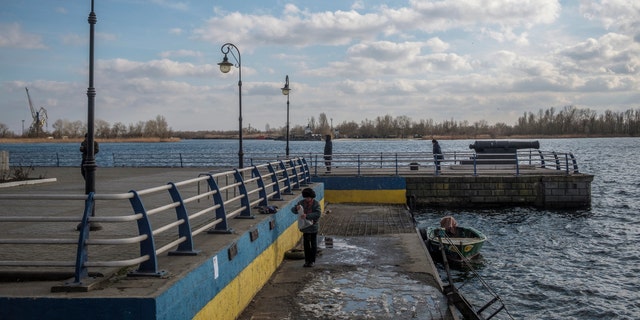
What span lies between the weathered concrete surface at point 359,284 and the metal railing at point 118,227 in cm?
141

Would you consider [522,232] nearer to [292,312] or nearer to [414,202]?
[414,202]

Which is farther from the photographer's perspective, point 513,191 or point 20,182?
point 513,191

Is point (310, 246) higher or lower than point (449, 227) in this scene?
higher

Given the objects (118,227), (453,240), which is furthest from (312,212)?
(453,240)

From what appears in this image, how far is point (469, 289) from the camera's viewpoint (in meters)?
13.2

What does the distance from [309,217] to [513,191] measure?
17306mm

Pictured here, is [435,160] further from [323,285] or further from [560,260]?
[323,285]

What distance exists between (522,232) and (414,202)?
500cm

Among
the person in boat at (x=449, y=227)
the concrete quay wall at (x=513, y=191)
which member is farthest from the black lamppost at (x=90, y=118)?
the concrete quay wall at (x=513, y=191)

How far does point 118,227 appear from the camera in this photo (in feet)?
32.5

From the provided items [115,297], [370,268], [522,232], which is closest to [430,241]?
[370,268]

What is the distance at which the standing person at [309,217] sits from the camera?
10.5m

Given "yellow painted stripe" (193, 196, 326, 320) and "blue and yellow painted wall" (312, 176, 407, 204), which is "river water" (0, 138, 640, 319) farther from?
"yellow painted stripe" (193, 196, 326, 320)

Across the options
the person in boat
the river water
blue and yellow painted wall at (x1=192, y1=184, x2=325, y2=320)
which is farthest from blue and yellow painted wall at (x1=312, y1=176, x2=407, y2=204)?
blue and yellow painted wall at (x1=192, y1=184, x2=325, y2=320)
